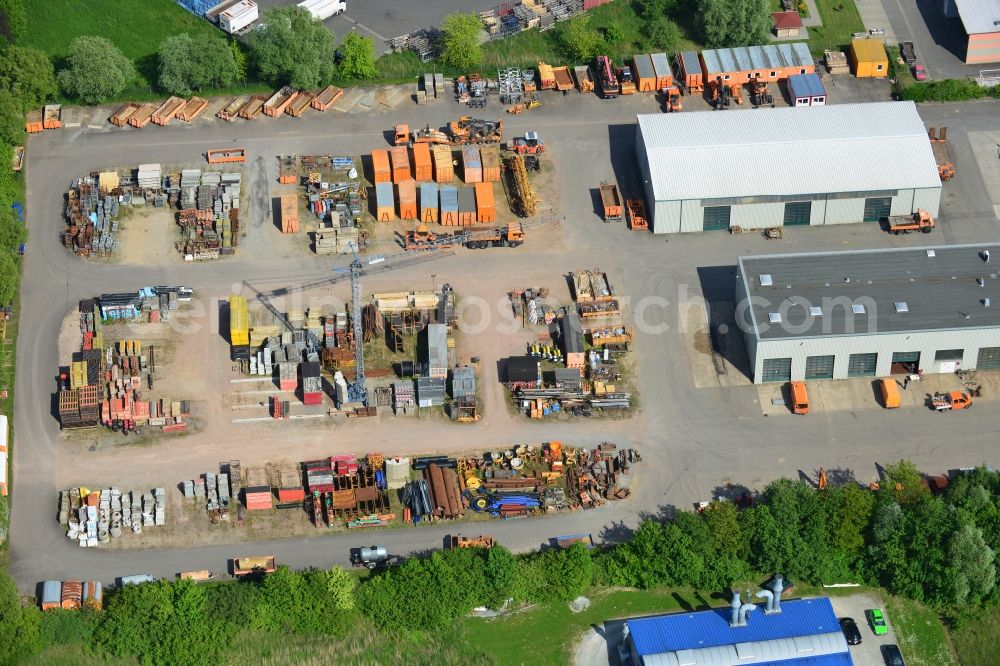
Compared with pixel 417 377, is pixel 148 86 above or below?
above

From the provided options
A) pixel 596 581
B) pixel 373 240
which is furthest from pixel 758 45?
pixel 596 581

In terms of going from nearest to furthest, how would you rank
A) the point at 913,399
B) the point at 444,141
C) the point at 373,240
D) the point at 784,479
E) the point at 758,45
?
the point at 784,479 → the point at 913,399 → the point at 373,240 → the point at 444,141 → the point at 758,45

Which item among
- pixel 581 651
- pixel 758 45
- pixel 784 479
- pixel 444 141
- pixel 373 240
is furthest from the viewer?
pixel 758 45

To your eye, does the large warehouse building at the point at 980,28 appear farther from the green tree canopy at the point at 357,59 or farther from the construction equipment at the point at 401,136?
the green tree canopy at the point at 357,59

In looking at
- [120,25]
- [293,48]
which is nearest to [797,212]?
[293,48]

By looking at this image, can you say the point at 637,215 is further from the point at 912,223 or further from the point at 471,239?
the point at 912,223

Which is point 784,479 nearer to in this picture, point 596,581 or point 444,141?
point 596,581
